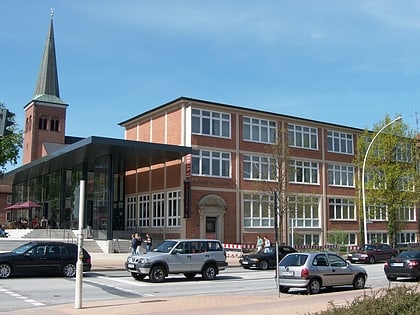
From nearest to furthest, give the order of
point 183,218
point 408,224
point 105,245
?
point 105,245 → point 183,218 → point 408,224

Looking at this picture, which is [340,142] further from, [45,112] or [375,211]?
[45,112]

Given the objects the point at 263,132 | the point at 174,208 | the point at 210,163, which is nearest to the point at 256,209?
the point at 210,163

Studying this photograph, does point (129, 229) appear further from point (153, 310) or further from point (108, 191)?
point (153, 310)

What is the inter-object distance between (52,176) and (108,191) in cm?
1428

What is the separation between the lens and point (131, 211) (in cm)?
5025

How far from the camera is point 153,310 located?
12.4 meters

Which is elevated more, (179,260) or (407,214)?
(407,214)

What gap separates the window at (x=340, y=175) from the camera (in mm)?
52594

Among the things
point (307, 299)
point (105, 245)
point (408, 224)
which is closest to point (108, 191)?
point (105, 245)

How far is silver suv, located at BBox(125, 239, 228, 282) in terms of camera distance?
21.0 meters

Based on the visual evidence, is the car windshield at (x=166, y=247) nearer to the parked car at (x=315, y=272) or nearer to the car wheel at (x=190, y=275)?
the car wheel at (x=190, y=275)

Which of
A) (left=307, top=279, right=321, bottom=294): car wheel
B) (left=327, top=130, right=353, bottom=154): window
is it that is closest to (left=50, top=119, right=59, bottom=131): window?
(left=327, top=130, right=353, bottom=154): window

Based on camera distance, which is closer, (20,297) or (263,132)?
(20,297)

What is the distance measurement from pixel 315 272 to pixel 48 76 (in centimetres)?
7405
